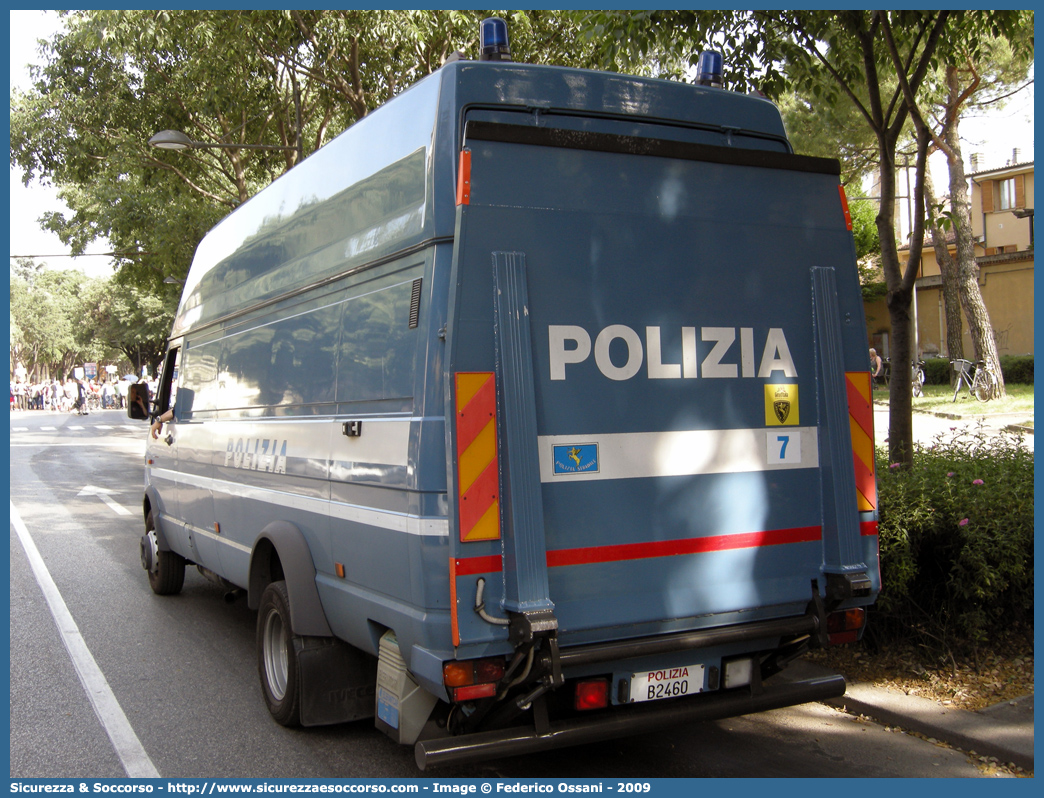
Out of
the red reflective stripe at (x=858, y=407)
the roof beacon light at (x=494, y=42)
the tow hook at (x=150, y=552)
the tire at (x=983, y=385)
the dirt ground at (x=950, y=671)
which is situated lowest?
the dirt ground at (x=950, y=671)

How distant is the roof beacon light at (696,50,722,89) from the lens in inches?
187

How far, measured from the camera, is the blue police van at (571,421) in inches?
142

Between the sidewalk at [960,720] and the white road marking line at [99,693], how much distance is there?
345 cm

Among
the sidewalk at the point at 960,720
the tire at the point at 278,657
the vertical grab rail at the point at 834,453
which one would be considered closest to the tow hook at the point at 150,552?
the tire at the point at 278,657

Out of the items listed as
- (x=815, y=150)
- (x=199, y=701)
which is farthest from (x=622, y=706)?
(x=815, y=150)

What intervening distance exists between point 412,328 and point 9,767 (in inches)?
120

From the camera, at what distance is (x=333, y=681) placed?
15.1ft

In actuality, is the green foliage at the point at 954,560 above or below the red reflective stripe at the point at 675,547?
below

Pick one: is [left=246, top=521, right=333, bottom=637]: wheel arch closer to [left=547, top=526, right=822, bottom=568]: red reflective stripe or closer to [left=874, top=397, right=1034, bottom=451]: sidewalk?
[left=547, top=526, right=822, bottom=568]: red reflective stripe

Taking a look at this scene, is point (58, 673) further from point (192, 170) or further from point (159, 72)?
point (192, 170)

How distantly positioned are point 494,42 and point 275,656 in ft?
11.0

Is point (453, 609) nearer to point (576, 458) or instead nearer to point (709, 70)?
point (576, 458)

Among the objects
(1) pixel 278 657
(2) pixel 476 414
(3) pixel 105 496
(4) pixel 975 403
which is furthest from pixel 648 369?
(4) pixel 975 403

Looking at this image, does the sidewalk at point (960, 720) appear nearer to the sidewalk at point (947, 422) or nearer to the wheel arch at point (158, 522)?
the wheel arch at point (158, 522)
